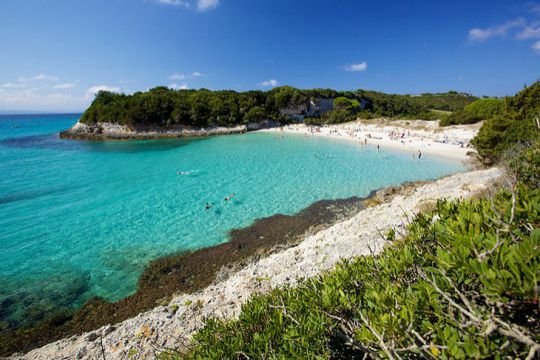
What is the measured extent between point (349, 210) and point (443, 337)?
12396 mm

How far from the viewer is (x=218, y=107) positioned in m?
54.8

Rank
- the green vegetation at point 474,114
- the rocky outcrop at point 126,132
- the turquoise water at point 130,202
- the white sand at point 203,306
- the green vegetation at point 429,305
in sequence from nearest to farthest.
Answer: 1. the green vegetation at point 429,305
2. the white sand at point 203,306
3. the turquoise water at point 130,202
4. the green vegetation at point 474,114
5. the rocky outcrop at point 126,132

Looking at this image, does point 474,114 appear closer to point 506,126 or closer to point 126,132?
point 506,126

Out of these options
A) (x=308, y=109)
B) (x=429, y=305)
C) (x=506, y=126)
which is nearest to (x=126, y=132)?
(x=308, y=109)

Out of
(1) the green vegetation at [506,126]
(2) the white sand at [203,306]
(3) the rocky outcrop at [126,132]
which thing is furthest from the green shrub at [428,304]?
(3) the rocky outcrop at [126,132]

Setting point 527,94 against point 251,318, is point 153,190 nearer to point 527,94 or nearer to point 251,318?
point 251,318

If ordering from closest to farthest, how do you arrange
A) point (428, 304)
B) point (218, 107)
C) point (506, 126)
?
1. point (428, 304)
2. point (506, 126)
3. point (218, 107)

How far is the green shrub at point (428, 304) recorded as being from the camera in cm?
154

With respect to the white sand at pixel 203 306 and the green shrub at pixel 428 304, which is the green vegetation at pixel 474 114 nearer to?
the white sand at pixel 203 306

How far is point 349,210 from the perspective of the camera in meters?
13.6

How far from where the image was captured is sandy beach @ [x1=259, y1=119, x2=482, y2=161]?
28.6 m

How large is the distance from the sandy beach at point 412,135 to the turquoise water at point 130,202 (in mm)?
3911

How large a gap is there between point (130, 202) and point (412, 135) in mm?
38539

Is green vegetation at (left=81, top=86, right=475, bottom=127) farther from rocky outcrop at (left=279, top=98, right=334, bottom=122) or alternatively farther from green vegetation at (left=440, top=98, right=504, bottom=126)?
green vegetation at (left=440, top=98, right=504, bottom=126)
